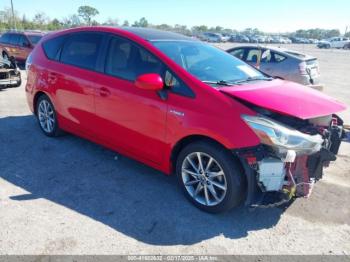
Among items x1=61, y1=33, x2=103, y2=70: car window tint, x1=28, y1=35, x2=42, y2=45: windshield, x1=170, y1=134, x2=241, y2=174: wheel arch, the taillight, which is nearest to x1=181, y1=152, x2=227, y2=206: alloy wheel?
x1=170, y1=134, x2=241, y2=174: wheel arch

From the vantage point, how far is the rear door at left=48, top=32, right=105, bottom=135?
4.70 meters

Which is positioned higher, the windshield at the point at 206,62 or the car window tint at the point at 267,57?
the windshield at the point at 206,62

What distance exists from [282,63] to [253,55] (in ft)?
2.92

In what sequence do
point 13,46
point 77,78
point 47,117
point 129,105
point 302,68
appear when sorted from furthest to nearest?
point 13,46, point 302,68, point 47,117, point 77,78, point 129,105

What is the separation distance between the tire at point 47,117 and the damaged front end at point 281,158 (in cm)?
346

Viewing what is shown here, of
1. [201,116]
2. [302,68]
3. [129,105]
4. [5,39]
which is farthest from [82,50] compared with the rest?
[5,39]

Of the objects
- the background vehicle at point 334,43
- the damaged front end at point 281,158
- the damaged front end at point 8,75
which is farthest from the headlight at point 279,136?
the background vehicle at point 334,43

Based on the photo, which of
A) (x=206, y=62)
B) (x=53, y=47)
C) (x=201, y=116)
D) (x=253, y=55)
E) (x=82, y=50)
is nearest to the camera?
(x=201, y=116)

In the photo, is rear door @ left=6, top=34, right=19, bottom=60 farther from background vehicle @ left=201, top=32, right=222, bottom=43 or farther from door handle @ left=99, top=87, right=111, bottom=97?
background vehicle @ left=201, top=32, right=222, bottom=43

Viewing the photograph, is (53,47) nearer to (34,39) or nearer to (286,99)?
(286,99)

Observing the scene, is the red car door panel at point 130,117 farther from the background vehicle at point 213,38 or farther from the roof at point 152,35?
the background vehicle at point 213,38

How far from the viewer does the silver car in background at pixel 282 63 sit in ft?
32.3

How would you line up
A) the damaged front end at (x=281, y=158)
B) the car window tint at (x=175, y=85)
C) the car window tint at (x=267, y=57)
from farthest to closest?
1. the car window tint at (x=267, y=57)
2. the car window tint at (x=175, y=85)
3. the damaged front end at (x=281, y=158)

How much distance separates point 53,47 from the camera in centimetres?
554
